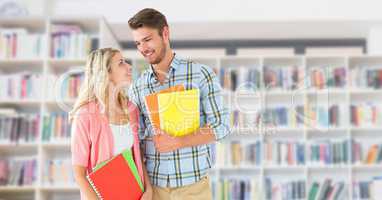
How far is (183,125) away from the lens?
1.76 m

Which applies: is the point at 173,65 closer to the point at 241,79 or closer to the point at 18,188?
the point at 18,188

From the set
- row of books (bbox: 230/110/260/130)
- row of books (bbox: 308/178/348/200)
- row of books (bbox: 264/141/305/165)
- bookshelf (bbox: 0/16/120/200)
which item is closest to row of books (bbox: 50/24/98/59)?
bookshelf (bbox: 0/16/120/200)

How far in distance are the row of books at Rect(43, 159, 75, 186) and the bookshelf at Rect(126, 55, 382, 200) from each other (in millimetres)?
1282

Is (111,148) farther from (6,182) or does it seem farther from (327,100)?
(327,100)

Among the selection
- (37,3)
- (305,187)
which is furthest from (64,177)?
(305,187)

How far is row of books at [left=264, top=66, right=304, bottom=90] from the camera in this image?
4977 millimetres

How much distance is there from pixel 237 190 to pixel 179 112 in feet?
10.6

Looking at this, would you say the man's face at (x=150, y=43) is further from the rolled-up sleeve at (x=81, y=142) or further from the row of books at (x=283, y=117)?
the row of books at (x=283, y=117)

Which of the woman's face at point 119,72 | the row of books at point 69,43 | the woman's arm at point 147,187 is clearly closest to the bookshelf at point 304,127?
the row of books at point 69,43

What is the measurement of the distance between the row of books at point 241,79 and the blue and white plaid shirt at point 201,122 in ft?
10.2

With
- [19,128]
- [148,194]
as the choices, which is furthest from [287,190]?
[148,194]

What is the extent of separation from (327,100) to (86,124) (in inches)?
144

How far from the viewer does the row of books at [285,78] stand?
196 inches

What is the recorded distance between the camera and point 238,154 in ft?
16.1
